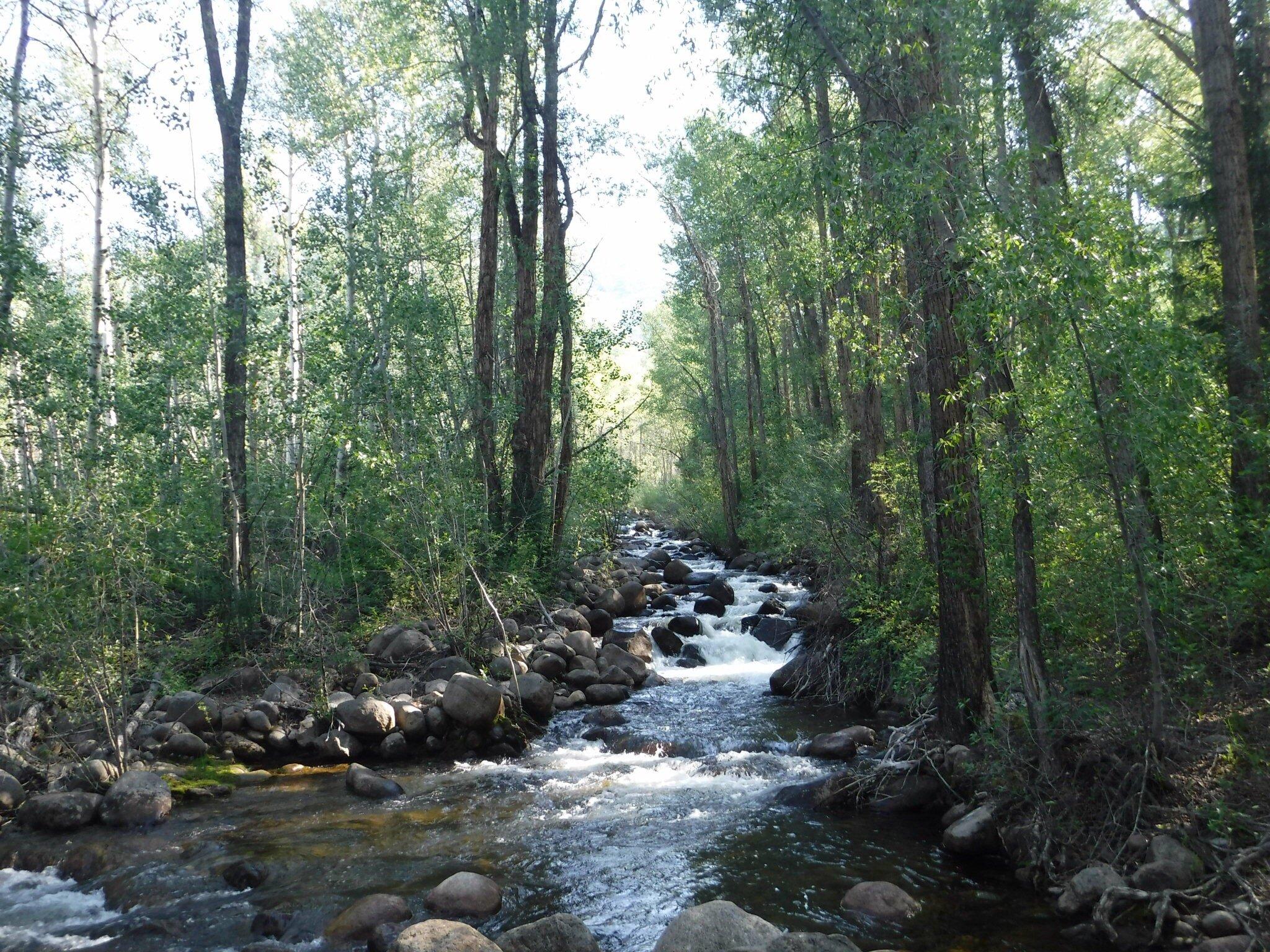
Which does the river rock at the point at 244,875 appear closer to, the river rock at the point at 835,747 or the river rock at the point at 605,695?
the river rock at the point at 835,747

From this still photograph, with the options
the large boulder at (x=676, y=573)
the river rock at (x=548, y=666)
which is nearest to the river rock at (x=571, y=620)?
the river rock at (x=548, y=666)

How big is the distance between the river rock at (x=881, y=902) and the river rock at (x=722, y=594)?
1174 centimetres

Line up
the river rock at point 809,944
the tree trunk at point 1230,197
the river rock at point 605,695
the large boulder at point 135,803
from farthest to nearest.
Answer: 1. the river rock at point 605,695
2. the tree trunk at point 1230,197
3. the large boulder at point 135,803
4. the river rock at point 809,944

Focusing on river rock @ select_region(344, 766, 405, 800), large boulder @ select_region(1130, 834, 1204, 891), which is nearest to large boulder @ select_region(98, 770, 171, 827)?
river rock @ select_region(344, 766, 405, 800)

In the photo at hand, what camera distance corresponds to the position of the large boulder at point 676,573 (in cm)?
2231

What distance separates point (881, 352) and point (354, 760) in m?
Result: 7.57

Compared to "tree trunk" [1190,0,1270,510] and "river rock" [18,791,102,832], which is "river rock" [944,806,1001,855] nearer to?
"tree trunk" [1190,0,1270,510]

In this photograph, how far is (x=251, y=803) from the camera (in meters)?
8.53

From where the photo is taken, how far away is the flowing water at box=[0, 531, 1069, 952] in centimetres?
593

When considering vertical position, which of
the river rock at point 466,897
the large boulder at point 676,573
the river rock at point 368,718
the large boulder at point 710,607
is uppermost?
the large boulder at point 676,573

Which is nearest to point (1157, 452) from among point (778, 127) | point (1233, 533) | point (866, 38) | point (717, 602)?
point (1233, 533)

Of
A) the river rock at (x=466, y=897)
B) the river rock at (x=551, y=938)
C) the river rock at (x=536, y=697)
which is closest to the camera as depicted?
the river rock at (x=551, y=938)

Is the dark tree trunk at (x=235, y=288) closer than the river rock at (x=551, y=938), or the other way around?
the river rock at (x=551, y=938)

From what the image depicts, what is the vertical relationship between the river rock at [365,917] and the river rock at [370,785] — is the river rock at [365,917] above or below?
below
